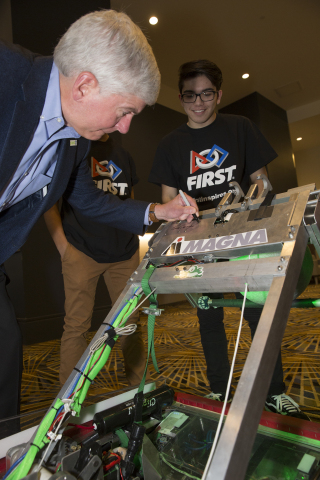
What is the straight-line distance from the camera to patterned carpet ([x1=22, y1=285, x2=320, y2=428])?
145cm

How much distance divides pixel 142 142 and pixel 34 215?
3.64m

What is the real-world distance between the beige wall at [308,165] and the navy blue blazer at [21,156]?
757cm

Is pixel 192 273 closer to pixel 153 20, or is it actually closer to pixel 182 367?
pixel 182 367

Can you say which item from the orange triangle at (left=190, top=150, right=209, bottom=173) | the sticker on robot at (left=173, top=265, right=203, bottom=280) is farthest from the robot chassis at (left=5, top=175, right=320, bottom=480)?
the orange triangle at (left=190, top=150, right=209, bottom=173)

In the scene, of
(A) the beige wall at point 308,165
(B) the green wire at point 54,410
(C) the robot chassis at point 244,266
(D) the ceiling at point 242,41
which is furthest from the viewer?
(A) the beige wall at point 308,165

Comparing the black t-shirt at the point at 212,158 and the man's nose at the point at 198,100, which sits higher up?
the man's nose at the point at 198,100

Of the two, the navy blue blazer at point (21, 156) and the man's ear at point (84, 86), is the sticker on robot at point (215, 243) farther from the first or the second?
the man's ear at point (84, 86)

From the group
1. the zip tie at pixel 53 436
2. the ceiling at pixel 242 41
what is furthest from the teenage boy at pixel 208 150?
the ceiling at pixel 242 41

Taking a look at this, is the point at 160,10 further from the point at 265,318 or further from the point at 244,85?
the point at 265,318

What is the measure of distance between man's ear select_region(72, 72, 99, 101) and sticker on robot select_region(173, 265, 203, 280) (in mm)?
495

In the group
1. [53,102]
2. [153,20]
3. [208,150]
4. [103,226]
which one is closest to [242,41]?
[153,20]

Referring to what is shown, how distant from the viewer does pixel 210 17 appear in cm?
380

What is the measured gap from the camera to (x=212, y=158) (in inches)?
56.0

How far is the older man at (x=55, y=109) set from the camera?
30.4 inches
